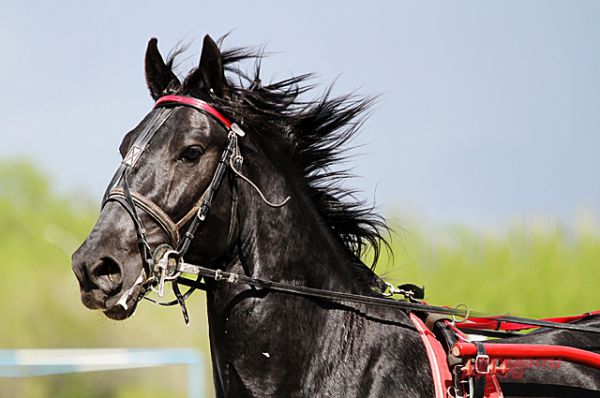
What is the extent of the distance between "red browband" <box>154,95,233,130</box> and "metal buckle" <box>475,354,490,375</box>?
4.97 feet

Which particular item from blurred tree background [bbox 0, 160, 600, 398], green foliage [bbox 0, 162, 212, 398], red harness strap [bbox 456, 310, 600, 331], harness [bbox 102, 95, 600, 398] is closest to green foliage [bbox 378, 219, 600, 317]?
blurred tree background [bbox 0, 160, 600, 398]

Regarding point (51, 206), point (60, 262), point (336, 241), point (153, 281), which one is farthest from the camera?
point (51, 206)

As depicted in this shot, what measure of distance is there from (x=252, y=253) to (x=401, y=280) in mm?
12989

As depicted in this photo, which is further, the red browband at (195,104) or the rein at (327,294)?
the red browband at (195,104)

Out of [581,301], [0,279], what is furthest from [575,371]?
[0,279]

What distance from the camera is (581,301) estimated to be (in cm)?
1875

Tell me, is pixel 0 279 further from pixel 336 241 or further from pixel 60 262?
pixel 336 241

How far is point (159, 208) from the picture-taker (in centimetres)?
356

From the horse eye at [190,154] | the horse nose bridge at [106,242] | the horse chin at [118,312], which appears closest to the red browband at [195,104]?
the horse eye at [190,154]

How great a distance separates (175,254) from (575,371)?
1.99 metres

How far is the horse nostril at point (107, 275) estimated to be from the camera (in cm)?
341

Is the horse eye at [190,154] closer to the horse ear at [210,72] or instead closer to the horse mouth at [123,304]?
the horse ear at [210,72]

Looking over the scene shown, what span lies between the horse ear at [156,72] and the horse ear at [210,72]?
0.51 ft

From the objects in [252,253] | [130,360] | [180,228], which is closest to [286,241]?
[252,253]
